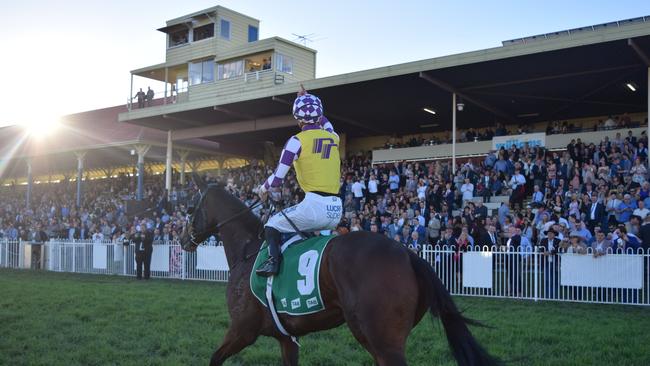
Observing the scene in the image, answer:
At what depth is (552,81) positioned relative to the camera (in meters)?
21.5

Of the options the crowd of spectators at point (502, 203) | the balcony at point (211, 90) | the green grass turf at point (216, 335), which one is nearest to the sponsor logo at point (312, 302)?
the green grass turf at point (216, 335)

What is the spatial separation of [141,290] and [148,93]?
19.4 m

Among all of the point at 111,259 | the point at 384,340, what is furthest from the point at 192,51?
the point at 384,340

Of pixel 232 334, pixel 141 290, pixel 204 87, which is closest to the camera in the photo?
pixel 232 334

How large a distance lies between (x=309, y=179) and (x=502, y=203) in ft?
44.4

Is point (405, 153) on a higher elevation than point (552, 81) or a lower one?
lower

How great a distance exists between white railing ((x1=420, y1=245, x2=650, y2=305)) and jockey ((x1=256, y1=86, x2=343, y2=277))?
29.1 ft

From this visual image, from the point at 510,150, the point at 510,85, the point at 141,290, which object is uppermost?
the point at 510,85

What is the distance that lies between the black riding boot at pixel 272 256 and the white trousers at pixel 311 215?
0.06 meters

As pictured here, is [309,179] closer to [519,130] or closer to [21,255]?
[519,130]

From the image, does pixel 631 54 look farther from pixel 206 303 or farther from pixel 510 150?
pixel 206 303

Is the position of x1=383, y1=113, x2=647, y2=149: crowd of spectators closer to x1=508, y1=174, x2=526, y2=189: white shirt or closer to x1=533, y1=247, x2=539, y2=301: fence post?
x1=508, y1=174, x2=526, y2=189: white shirt

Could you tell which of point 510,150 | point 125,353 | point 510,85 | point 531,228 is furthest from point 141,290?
point 510,85

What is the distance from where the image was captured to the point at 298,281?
211 inches
